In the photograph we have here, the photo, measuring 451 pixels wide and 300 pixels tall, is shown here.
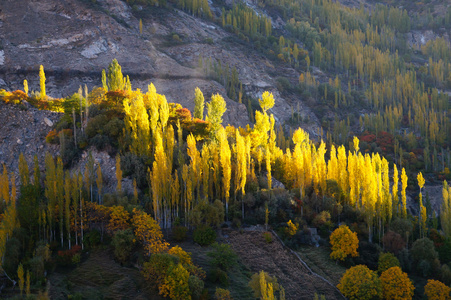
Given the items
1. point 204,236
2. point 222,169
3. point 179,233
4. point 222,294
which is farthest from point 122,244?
point 222,169

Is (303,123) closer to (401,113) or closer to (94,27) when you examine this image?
(401,113)

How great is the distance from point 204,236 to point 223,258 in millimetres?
3643

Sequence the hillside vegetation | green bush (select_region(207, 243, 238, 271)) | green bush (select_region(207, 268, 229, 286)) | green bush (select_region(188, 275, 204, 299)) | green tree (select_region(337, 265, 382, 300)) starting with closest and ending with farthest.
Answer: green bush (select_region(188, 275, 204, 299)) < the hillside vegetation < green bush (select_region(207, 268, 229, 286)) < green tree (select_region(337, 265, 382, 300)) < green bush (select_region(207, 243, 238, 271))

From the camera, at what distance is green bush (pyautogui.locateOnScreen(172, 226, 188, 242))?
3148 cm

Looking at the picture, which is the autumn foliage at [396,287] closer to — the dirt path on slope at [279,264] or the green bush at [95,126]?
the dirt path on slope at [279,264]

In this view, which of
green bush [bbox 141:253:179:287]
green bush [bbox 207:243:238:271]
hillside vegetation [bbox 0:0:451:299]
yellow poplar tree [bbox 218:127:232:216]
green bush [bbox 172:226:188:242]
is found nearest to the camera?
green bush [bbox 141:253:179:287]

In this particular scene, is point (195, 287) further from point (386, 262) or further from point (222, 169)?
point (386, 262)

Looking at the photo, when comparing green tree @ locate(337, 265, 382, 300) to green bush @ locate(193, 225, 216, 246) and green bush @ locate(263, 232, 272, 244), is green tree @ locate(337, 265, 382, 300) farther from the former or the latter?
green bush @ locate(193, 225, 216, 246)

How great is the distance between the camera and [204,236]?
104 feet

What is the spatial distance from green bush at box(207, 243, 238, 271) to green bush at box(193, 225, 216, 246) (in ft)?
7.82

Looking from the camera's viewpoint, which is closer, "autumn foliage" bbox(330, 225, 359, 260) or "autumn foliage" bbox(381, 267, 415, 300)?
"autumn foliage" bbox(381, 267, 415, 300)

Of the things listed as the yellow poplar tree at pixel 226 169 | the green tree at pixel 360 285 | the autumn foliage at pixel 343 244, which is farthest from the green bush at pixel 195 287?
the autumn foliage at pixel 343 244

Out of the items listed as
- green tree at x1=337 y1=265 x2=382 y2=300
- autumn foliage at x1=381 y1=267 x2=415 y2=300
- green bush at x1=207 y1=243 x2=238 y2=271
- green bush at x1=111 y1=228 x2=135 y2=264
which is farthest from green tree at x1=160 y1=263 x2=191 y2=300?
autumn foliage at x1=381 y1=267 x2=415 y2=300

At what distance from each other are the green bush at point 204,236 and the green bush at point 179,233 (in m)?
0.88
